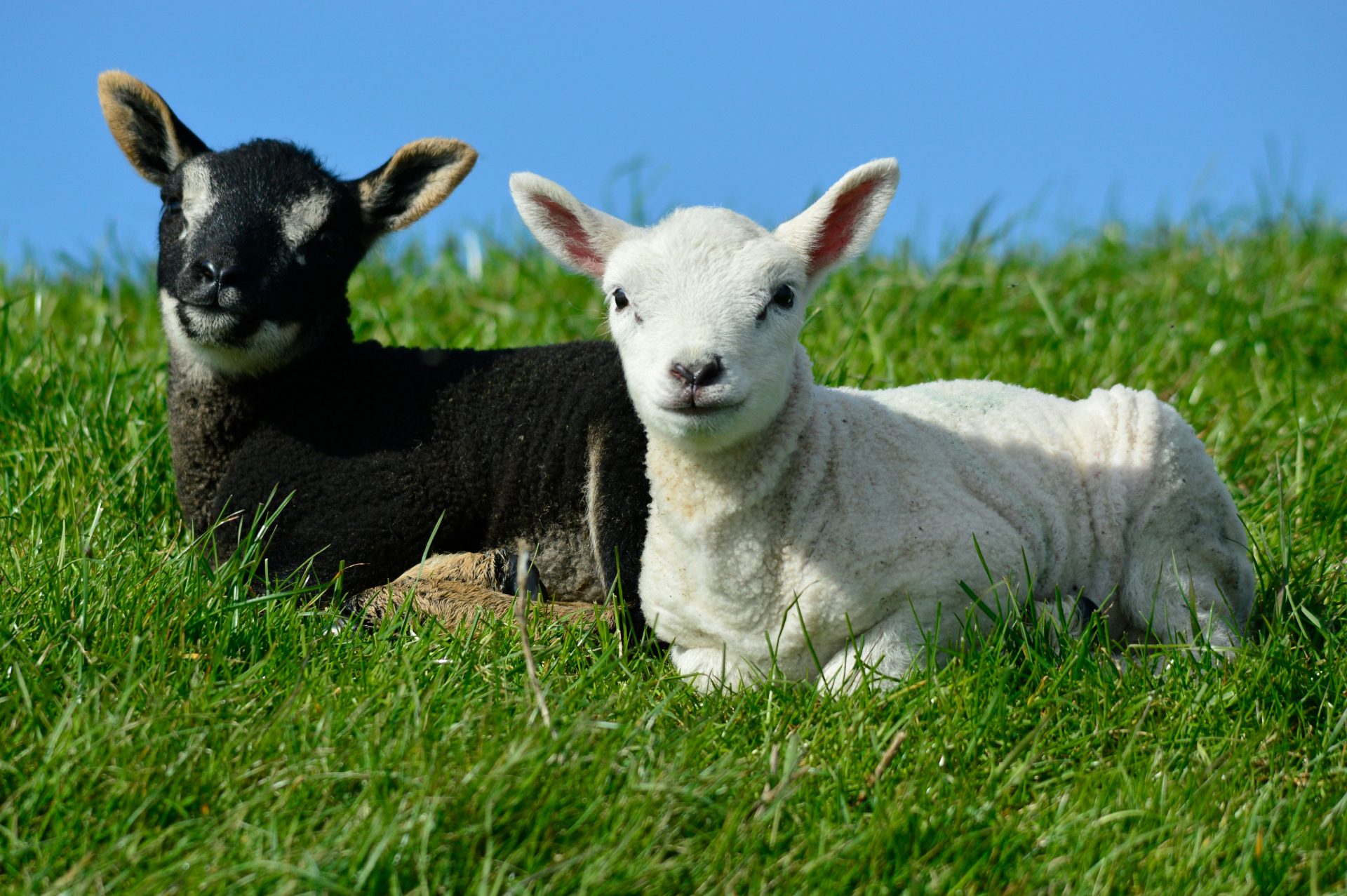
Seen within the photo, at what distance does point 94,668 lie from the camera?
12.5ft

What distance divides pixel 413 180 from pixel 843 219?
2.02 m

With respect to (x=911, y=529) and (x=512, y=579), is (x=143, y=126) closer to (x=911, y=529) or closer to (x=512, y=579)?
(x=512, y=579)

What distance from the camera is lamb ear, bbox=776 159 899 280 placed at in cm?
427

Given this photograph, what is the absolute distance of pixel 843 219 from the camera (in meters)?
4.40

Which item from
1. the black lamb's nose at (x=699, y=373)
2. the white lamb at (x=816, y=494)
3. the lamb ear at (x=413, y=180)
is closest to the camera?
the black lamb's nose at (x=699, y=373)

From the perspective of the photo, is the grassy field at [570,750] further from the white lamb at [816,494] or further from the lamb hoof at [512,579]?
the lamb hoof at [512,579]

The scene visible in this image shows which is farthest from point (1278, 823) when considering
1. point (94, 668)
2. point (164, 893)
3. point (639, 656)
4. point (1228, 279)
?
point (1228, 279)

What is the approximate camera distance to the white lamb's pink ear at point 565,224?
14.3ft

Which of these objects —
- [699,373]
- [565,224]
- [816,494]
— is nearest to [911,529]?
[816,494]

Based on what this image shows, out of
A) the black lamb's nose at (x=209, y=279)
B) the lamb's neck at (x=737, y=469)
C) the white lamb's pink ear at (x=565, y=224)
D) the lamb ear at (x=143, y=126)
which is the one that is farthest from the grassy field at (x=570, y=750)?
the white lamb's pink ear at (x=565, y=224)

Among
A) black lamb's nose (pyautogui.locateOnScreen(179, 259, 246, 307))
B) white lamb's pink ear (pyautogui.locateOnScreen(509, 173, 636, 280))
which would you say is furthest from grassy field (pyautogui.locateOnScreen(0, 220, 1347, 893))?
white lamb's pink ear (pyautogui.locateOnScreen(509, 173, 636, 280))

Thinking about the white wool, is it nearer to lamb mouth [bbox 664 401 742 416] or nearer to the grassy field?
the grassy field

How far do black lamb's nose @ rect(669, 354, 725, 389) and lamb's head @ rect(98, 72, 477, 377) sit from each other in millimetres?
1946

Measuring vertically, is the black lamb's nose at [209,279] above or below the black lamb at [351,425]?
above
